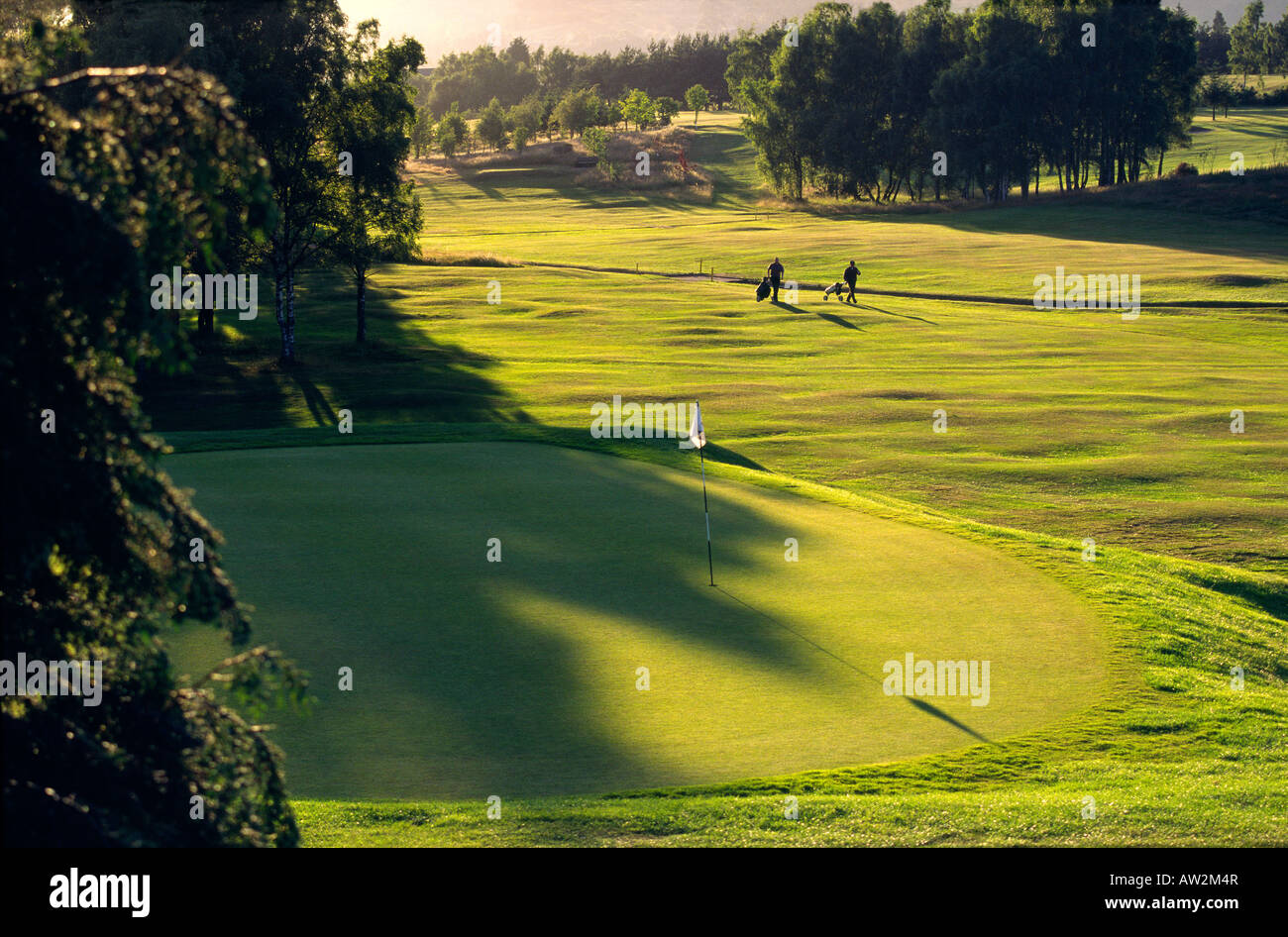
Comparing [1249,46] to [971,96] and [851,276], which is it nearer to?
[971,96]

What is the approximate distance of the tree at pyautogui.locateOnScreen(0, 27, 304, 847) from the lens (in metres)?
4.70

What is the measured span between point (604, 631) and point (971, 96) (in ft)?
293

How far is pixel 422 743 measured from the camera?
9492mm

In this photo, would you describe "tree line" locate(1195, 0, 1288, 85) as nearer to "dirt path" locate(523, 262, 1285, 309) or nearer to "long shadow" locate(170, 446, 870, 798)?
"dirt path" locate(523, 262, 1285, 309)

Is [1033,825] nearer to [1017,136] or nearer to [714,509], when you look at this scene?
[714,509]

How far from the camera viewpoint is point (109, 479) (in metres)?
4.91

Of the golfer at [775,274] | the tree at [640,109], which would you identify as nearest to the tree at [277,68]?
the golfer at [775,274]

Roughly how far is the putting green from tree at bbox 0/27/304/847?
3666mm

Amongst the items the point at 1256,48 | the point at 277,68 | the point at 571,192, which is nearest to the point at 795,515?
the point at 277,68

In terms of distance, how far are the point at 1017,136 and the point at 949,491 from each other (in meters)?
77.0

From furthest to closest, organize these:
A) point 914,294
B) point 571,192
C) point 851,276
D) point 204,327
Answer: point 571,192, point 914,294, point 851,276, point 204,327

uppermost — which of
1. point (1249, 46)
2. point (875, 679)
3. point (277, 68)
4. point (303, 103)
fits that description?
point (1249, 46)

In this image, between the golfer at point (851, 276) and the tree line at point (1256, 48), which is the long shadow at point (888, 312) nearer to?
the golfer at point (851, 276)

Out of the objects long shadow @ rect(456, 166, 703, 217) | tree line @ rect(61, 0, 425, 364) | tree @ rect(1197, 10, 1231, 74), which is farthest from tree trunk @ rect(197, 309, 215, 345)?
tree @ rect(1197, 10, 1231, 74)
